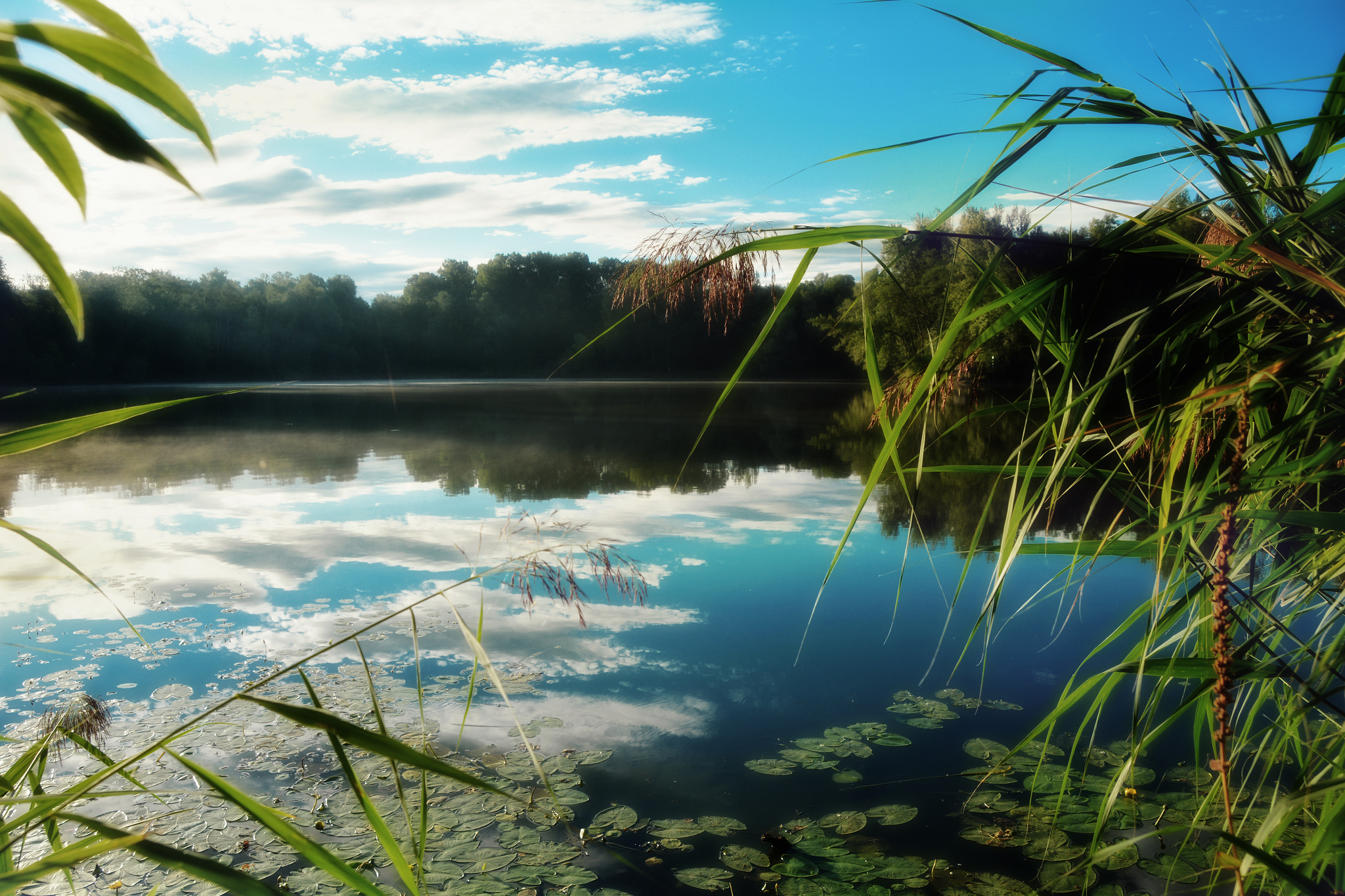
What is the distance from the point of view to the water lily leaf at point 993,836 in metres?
2.05

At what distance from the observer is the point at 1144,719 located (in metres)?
0.96

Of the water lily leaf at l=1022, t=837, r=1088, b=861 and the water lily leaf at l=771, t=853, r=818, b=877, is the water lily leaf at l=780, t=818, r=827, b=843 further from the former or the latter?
the water lily leaf at l=1022, t=837, r=1088, b=861

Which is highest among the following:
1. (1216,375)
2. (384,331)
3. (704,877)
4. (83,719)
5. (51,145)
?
(384,331)

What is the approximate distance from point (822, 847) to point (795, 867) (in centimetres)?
12

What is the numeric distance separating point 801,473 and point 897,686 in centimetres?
513

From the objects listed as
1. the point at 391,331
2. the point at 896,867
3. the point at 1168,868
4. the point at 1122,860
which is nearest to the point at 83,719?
the point at 896,867

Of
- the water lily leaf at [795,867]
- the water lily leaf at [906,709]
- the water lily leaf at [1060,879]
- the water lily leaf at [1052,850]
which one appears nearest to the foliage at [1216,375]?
the water lily leaf at [1060,879]

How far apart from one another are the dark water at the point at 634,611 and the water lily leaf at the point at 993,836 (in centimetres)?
3

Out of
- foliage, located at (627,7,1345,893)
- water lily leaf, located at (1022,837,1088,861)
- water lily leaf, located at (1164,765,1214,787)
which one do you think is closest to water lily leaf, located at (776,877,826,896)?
water lily leaf, located at (1022,837,1088,861)

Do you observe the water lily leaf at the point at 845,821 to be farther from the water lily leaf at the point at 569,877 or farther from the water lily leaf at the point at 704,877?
the water lily leaf at the point at 569,877

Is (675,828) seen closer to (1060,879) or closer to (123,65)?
(1060,879)

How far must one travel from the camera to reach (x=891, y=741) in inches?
103

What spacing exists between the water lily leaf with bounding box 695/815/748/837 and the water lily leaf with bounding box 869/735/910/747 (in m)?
0.67

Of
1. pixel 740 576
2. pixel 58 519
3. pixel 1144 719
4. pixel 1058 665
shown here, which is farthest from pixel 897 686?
pixel 58 519
